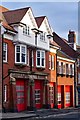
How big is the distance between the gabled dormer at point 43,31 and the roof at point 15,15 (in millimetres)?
3826

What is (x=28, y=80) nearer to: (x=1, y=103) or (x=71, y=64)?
(x=1, y=103)

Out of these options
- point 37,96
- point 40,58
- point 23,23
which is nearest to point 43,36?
point 40,58

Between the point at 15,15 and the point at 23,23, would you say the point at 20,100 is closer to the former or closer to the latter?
the point at 23,23

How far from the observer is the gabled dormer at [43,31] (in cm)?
4228

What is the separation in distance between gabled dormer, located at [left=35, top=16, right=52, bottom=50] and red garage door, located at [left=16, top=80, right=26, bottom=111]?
18.4ft

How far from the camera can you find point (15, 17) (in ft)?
126

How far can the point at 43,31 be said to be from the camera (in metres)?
43.2

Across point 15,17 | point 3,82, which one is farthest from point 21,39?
point 3,82

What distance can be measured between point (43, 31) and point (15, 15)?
5.57 m

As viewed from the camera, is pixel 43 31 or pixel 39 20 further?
pixel 39 20

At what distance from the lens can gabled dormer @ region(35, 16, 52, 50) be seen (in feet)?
139

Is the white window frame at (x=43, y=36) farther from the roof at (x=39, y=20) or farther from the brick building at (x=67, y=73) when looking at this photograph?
the brick building at (x=67, y=73)

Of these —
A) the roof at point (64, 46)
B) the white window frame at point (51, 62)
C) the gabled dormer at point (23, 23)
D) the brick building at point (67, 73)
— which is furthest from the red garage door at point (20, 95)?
the roof at point (64, 46)

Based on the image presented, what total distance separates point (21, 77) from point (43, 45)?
6621 mm
